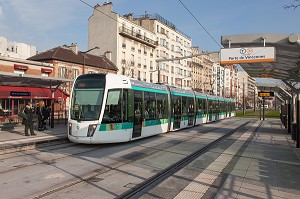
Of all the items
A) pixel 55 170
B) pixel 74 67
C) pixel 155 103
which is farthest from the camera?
pixel 74 67

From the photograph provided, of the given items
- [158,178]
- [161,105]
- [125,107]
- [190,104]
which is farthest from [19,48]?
[158,178]

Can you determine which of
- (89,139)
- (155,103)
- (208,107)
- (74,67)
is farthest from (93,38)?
(89,139)

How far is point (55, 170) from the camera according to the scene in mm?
9078

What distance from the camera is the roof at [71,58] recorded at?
40.5m

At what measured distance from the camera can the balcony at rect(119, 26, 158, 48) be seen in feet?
178

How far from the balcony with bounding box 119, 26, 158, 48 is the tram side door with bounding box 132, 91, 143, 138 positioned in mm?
40282

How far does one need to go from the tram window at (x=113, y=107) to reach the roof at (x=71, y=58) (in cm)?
2493

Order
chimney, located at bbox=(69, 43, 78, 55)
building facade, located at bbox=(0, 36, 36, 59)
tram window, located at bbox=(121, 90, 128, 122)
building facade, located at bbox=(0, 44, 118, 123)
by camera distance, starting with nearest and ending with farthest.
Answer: tram window, located at bbox=(121, 90, 128, 122), building facade, located at bbox=(0, 44, 118, 123), chimney, located at bbox=(69, 43, 78, 55), building facade, located at bbox=(0, 36, 36, 59)

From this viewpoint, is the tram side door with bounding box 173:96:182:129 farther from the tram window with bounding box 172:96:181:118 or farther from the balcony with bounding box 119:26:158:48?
the balcony with bounding box 119:26:158:48

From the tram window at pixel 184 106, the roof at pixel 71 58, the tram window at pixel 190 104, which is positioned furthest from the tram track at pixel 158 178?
the roof at pixel 71 58

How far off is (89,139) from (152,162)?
3.56 meters

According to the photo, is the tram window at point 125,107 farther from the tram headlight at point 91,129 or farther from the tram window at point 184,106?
the tram window at point 184,106

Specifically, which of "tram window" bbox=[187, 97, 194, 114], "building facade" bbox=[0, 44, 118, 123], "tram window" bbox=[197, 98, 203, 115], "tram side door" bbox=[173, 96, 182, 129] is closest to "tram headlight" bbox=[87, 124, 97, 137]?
"tram side door" bbox=[173, 96, 182, 129]

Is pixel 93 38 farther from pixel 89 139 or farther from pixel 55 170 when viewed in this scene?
pixel 55 170
